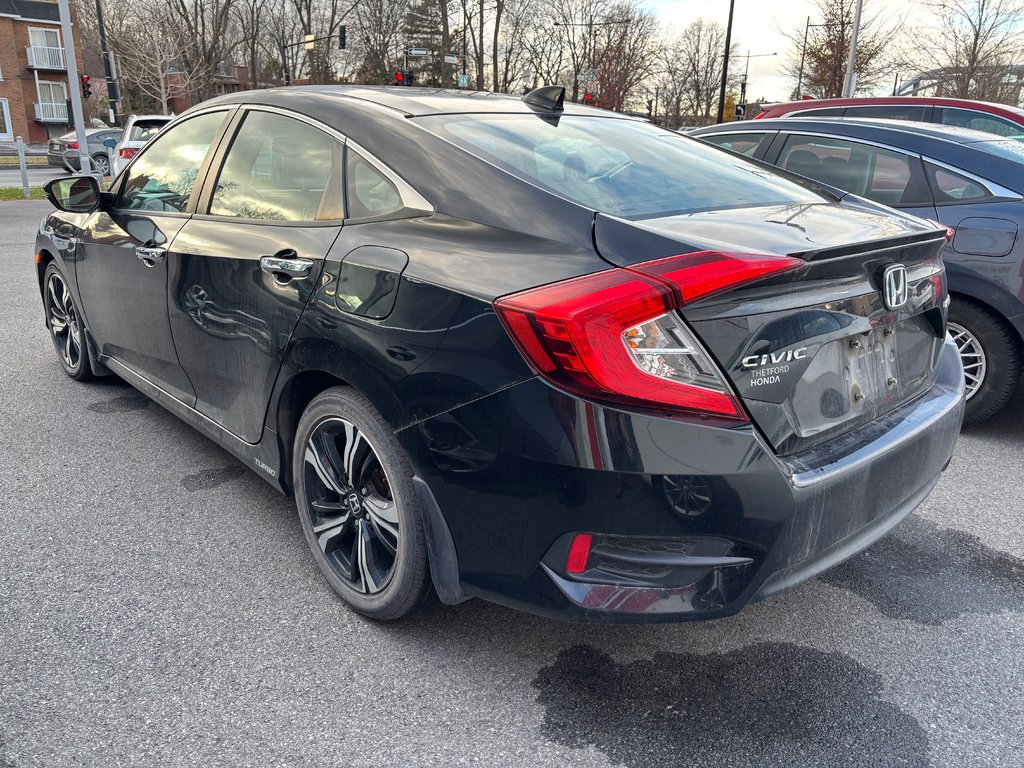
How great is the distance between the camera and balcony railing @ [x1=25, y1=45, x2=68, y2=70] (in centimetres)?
4969

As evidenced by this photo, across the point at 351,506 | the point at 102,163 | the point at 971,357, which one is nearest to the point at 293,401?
the point at 351,506

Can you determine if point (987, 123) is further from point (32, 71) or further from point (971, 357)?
point (32, 71)

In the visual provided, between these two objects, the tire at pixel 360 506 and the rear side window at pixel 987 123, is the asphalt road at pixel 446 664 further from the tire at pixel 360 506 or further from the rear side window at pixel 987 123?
the rear side window at pixel 987 123

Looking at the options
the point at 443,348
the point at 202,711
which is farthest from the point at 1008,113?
the point at 202,711

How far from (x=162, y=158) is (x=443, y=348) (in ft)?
7.80

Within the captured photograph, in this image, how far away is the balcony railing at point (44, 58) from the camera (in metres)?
49.7

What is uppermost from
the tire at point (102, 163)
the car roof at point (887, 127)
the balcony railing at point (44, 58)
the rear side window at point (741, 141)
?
the balcony railing at point (44, 58)

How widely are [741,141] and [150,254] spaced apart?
3.95 metres

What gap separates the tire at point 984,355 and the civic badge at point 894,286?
2296 mm

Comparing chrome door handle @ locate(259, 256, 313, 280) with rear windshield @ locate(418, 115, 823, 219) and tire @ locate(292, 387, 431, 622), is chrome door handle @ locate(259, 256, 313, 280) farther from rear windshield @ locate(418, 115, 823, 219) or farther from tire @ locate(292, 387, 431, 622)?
Result: rear windshield @ locate(418, 115, 823, 219)

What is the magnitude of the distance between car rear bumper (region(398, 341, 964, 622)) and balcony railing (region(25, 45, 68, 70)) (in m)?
57.9

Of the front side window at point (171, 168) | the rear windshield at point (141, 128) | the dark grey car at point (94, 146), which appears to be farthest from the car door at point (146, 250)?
the dark grey car at point (94, 146)

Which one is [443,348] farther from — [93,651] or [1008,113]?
[1008,113]

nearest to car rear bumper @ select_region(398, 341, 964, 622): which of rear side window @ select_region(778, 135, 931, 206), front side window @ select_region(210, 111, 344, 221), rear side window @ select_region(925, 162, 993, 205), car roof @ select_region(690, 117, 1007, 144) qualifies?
front side window @ select_region(210, 111, 344, 221)
